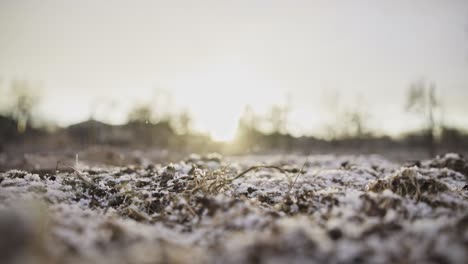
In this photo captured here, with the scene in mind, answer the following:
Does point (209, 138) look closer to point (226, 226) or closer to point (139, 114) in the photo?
point (139, 114)

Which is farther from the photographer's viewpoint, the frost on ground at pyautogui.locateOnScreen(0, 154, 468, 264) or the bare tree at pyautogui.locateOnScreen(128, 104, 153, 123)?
the bare tree at pyautogui.locateOnScreen(128, 104, 153, 123)

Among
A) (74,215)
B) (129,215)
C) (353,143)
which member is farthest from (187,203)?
(353,143)

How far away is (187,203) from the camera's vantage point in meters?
2.96

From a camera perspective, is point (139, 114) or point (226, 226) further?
point (139, 114)

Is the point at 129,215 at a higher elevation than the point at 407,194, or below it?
below

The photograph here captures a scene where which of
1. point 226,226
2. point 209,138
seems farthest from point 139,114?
point 226,226

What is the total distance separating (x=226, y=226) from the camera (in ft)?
7.78

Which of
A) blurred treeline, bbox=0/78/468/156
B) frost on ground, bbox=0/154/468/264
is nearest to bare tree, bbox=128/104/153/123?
blurred treeline, bbox=0/78/468/156

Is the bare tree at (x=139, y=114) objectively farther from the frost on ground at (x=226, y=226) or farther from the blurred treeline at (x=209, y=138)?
the frost on ground at (x=226, y=226)

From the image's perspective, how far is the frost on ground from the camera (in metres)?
1.66

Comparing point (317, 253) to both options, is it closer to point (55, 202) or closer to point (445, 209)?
point (445, 209)

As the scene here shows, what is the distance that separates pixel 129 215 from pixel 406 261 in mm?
2480

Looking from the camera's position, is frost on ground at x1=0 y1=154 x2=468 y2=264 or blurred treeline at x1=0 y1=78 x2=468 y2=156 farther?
blurred treeline at x1=0 y1=78 x2=468 y2=156

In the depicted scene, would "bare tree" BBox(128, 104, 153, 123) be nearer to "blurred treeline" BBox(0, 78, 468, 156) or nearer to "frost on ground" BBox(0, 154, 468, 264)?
"blurred treeline" BBox(0, 78, 468, 156)
